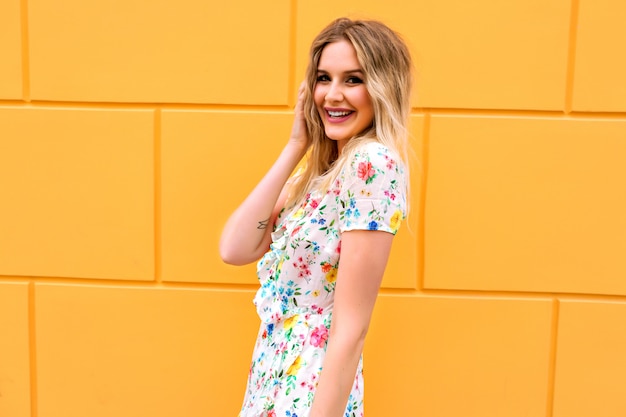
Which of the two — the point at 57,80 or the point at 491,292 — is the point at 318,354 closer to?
the point at 491,292

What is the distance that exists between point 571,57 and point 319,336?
61.1 inches

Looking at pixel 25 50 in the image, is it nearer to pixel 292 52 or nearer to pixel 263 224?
pixel 292 52

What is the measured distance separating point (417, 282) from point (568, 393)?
771mm

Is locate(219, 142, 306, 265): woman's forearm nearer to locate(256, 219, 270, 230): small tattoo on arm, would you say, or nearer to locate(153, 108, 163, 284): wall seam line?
locate(256, 219, 270, 230): small tattoo on arm

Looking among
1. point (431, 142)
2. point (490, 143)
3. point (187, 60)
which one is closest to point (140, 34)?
point (187, 60)

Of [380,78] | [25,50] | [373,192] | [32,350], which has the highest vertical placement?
[25,50]

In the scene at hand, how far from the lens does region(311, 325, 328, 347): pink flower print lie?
5.63 feet

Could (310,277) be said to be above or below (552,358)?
above

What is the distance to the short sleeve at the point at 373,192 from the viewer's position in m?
1.56

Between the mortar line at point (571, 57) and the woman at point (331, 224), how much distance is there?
103cm

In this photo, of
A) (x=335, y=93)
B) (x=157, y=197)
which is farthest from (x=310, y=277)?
(x=157, y=197)

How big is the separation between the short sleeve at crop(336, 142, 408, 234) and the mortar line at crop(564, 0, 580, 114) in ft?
3.97

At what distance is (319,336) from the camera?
5.64ft

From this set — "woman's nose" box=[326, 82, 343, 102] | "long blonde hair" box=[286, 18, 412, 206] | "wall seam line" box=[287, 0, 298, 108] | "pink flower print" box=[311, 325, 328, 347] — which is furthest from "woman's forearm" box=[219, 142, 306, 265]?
"wall seam line" box=[287, 0, 298, 108]
